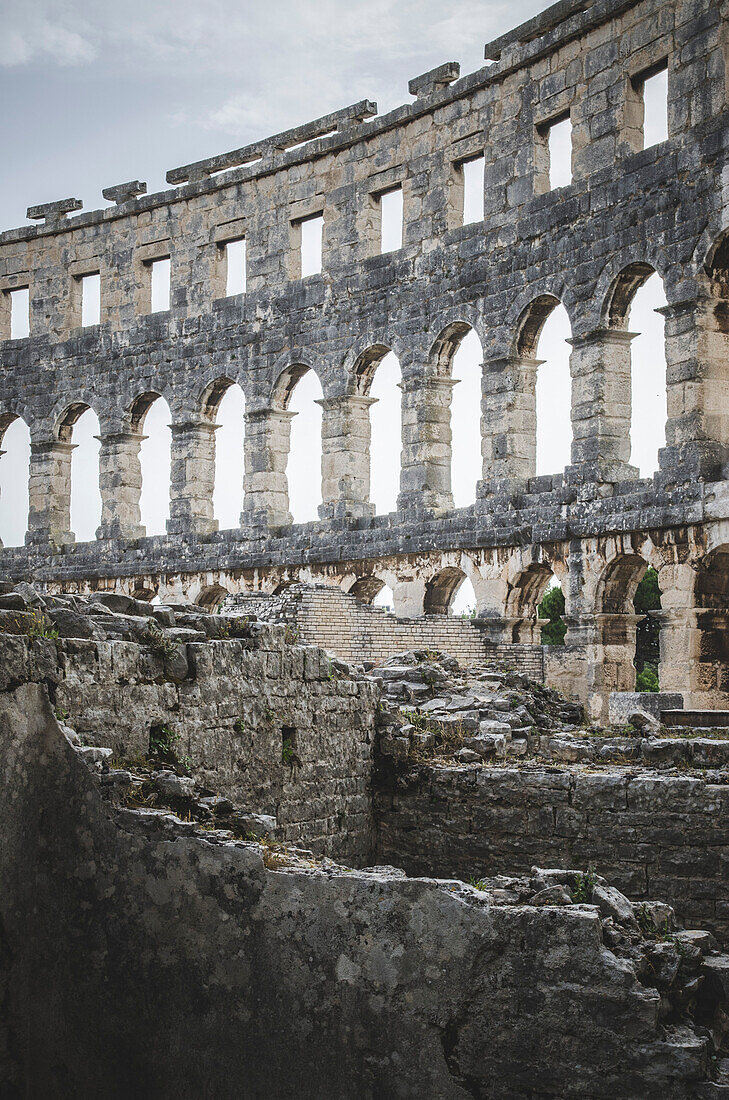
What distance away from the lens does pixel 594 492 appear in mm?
17922

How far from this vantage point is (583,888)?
6.10m

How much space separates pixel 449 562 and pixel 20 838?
14.0 metres

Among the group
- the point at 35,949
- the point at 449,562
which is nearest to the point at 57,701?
the point at 35,949

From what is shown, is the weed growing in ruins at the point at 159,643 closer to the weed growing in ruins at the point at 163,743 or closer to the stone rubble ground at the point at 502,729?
the weed growing in ruins at the point at 163,743

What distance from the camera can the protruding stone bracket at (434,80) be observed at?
21469mm

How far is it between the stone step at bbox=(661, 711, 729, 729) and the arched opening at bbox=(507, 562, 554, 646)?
→ 674 centimetres

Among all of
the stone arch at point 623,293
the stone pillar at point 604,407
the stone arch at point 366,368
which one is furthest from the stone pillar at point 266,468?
the stone arch at point 623,293

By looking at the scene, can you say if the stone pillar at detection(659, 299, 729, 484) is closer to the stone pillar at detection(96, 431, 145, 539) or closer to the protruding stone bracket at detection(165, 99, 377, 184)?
the protruding stone bracket at detection(165, 99, 377, 184)

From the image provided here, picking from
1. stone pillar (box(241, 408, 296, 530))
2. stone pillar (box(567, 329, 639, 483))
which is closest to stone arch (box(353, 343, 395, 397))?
stone pillar (box(241, 408, 296, 530))

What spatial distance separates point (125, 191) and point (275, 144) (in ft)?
13.9

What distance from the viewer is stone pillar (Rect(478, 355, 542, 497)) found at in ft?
64.6

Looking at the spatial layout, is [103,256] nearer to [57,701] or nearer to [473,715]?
[473,715]

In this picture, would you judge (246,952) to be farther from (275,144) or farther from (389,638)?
(275,144)

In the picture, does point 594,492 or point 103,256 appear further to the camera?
point 103,256
